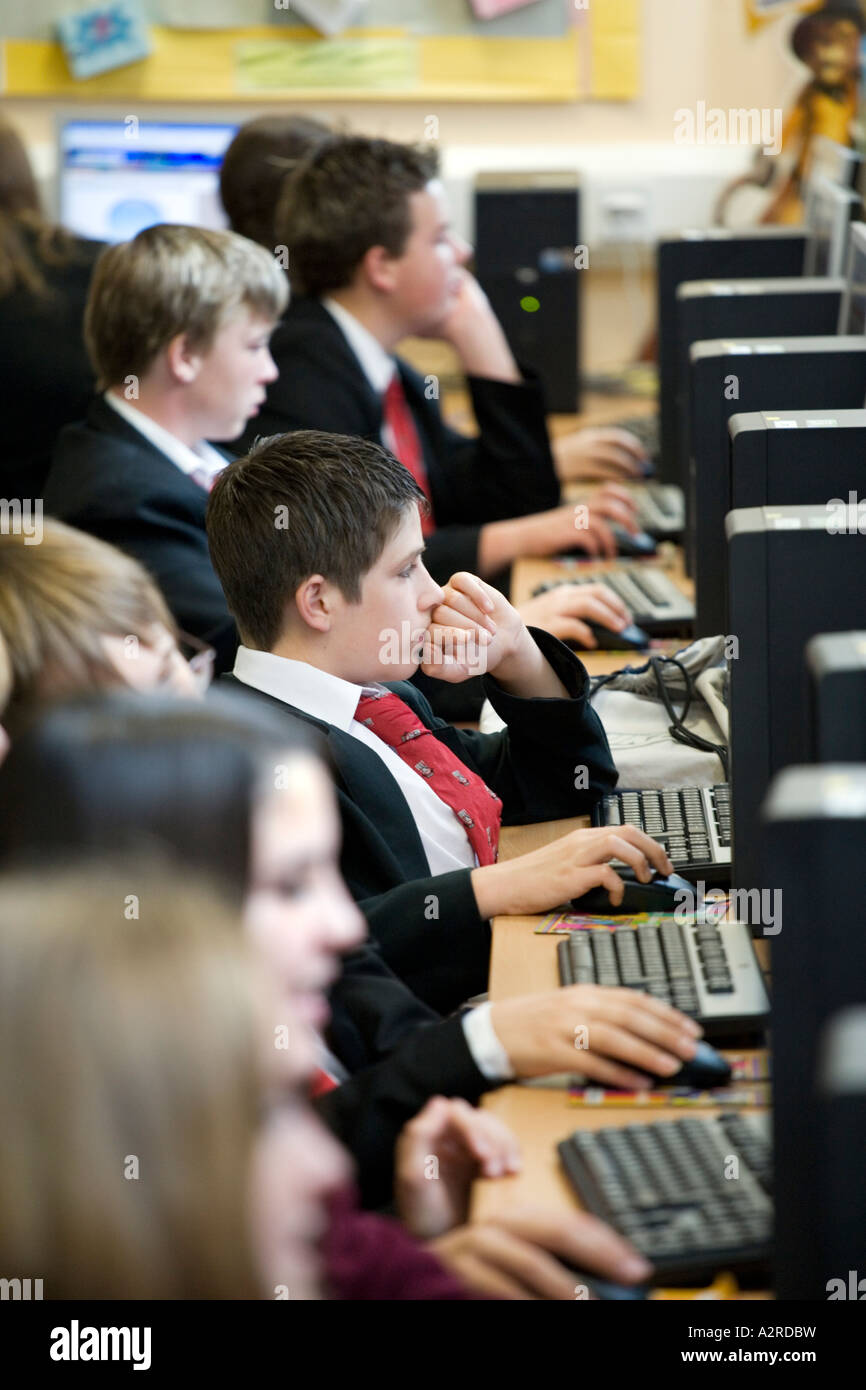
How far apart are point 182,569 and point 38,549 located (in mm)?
996

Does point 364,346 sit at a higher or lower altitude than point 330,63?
lower

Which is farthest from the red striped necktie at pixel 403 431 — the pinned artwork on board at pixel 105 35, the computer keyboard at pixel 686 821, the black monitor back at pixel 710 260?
the pinned artwork on board at pixel 105 35

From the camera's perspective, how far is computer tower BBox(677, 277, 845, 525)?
8.18ft

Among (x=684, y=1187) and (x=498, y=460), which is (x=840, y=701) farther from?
(x=498, y=460)

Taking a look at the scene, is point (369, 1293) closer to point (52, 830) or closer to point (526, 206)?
point (52, 830)

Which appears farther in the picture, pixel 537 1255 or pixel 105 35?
pixel 105 35

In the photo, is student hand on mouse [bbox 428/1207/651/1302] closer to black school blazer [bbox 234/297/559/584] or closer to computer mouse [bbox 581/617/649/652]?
computer mouse [bbox 581/617/649/652]

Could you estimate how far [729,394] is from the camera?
2088 mm

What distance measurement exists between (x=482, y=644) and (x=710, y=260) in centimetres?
152

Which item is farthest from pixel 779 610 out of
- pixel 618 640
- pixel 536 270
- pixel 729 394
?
pixel 536 270

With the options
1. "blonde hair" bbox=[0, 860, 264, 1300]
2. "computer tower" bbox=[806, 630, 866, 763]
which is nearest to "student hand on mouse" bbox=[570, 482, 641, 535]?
"computer tower" bbox=[806, 630, 866, 763]
